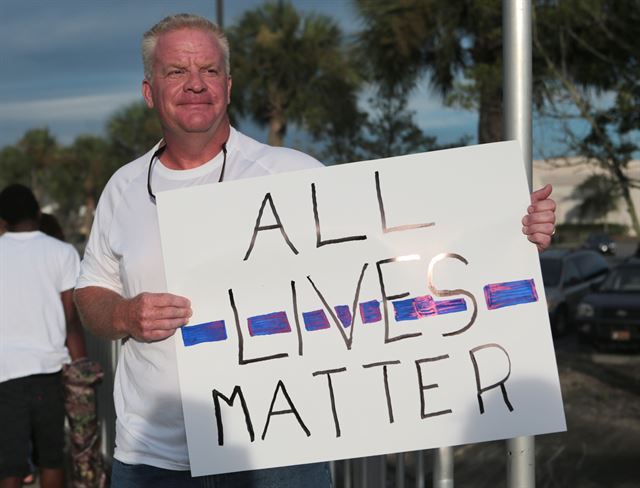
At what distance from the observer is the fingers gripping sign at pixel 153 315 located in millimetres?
2291

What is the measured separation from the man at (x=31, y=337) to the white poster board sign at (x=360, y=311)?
8.61 ft

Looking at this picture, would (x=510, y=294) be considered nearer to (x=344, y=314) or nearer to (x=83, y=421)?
(x=344, y=314)

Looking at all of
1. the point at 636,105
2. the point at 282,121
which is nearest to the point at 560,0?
the point at 636,105

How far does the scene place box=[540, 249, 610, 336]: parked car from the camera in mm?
15289

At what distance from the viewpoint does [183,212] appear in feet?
7.98

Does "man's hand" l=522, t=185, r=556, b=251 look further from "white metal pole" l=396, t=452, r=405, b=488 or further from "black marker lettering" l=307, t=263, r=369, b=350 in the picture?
"white metal pole" l=396, t=452, r=405, b=488

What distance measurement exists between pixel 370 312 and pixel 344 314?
2.7 inches

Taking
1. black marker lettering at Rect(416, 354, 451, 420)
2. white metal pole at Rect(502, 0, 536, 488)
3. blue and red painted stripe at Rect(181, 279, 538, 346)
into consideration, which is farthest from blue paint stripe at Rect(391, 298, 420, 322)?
white metal pole at Rect(502, 0, 536, 488)

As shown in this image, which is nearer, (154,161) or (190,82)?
(190,82)

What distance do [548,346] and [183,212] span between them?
980 millimetres

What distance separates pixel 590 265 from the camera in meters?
16.8

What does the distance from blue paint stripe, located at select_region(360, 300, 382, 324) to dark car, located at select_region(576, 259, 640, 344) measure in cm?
1073

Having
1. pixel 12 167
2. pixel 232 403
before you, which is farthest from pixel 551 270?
pixel 12 167

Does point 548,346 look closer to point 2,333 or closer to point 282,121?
point 2,333
